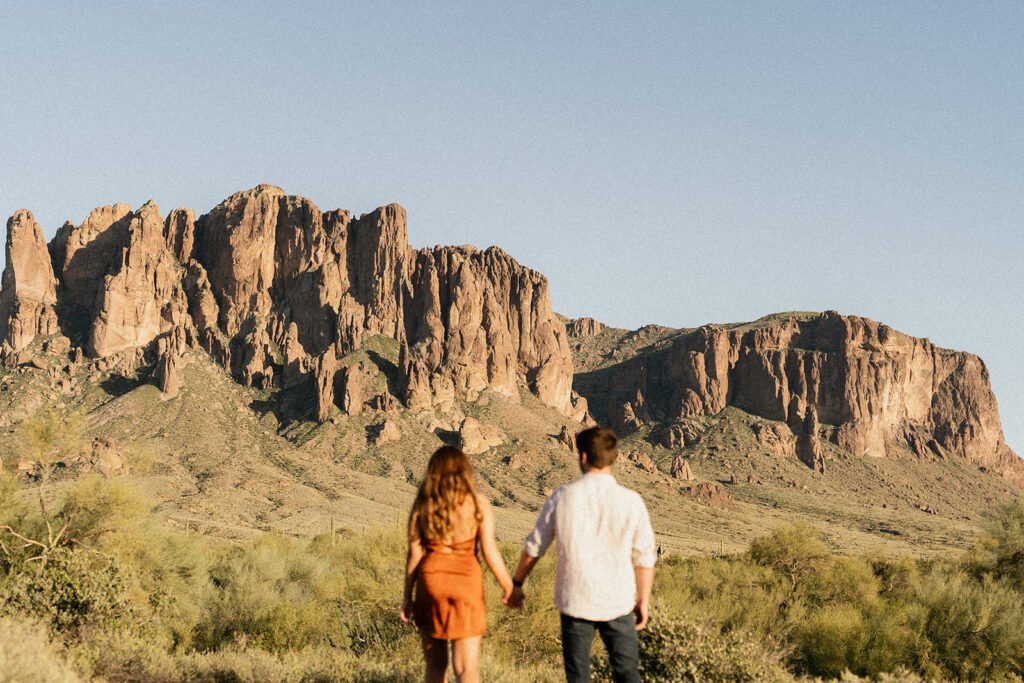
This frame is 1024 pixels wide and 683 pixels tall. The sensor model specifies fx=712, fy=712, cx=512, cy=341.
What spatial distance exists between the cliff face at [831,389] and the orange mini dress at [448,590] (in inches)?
5971

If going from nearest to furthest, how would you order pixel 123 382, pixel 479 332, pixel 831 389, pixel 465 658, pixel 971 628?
1. pixel 465 658
2. pixel 971 628
3. pixel 123 382
4. pixel 479 332
5. pixel 831 389

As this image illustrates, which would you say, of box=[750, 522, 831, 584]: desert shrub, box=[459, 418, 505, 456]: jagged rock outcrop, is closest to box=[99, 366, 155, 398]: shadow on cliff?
box=[459, 418, 505, 456]: jagged rock outcrop

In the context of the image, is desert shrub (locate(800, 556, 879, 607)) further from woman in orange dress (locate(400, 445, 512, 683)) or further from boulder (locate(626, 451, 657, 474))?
boulder (locate(626, 451, 657, 474))

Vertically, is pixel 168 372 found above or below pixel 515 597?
above

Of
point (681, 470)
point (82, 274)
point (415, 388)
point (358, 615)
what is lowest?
point (681, 470)

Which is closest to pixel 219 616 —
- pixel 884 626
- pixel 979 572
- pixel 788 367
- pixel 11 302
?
pixel 884 626

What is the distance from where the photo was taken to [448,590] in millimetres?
5586

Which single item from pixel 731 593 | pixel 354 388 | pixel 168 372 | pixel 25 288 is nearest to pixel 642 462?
pixel 354 388

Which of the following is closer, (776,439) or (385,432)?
(385,432)

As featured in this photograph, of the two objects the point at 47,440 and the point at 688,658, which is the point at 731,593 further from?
the point at 47,440

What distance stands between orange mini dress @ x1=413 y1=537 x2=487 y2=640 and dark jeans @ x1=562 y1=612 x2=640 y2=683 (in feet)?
2.25

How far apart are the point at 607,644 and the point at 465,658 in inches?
44.5

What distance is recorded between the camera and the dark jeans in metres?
5.50

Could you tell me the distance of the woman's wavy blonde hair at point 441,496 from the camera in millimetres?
5559
